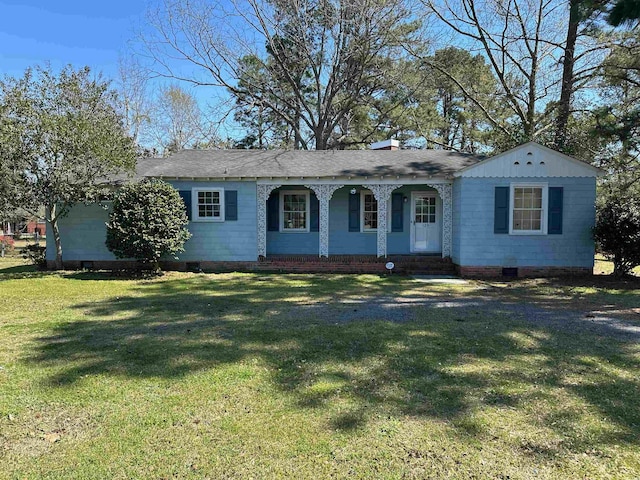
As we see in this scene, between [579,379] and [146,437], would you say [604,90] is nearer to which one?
[579,379]

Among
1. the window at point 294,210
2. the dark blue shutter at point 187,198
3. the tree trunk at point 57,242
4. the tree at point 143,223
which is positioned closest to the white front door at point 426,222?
the window at point 294,210

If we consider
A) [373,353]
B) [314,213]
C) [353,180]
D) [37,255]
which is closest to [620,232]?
[353,180]

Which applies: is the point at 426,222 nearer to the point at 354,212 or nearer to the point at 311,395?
the point at 354,212

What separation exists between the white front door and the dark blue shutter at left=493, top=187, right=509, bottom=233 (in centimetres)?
218

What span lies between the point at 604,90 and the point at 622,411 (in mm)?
15308

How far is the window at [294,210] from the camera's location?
13680 millimetres

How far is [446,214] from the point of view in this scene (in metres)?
12.7

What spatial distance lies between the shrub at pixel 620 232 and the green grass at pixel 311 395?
5.75 metres

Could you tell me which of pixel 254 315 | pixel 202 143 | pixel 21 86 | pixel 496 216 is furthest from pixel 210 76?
pixel 254 315

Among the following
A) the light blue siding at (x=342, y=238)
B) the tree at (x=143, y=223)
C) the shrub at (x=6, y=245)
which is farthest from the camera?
the shrub at (x=6, y=245)

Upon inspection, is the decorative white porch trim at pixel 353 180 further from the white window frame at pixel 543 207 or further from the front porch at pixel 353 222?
the white window frame at pixel 543 207

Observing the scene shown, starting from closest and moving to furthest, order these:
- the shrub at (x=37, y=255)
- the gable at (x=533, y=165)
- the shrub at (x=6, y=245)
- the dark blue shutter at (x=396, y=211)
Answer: the gable at (x=533, y=165)
the shrub at (x=37, y=255)
the dark blue shutter at (x=396, y=211)
the shrub at (x=6, y=245)

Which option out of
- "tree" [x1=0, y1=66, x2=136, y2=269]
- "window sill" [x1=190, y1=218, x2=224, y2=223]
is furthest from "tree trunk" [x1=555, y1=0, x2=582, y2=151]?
"tree" [x1=0, y1=66, x2=136, y2=269]

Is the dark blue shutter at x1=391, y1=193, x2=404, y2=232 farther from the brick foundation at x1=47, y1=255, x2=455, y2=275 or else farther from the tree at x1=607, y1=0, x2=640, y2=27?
the tree at x1=607, y1=0, x2=640, y2=27
